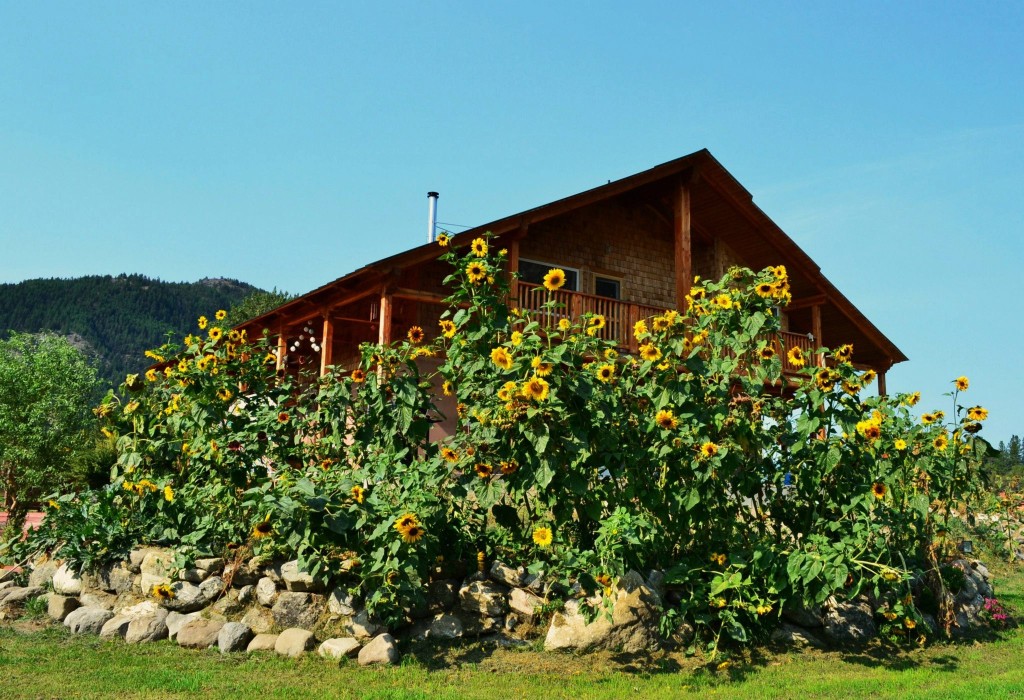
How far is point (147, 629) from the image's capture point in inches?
245

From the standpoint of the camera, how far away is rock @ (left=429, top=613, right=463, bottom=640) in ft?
19.2

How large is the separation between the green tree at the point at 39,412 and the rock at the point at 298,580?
11.5 metres

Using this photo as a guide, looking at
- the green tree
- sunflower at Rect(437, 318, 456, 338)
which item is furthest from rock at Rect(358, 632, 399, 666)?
the green tree

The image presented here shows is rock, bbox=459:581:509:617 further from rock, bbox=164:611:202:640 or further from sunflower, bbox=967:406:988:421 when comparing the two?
sunflower, bbox=967:406:988:421

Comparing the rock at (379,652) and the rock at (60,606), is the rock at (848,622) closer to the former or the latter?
the rock at (379,652)

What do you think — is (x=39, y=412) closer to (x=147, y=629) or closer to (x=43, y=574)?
(x=43, y=574)

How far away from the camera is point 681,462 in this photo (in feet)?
19.0

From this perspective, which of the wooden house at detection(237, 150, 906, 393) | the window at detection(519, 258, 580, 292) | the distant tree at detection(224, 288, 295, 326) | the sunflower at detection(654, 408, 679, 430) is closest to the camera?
the sunflower at detection(654, 408, 679, 430)

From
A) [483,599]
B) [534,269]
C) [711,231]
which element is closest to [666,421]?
[483,599]

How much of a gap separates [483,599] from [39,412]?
602 inches

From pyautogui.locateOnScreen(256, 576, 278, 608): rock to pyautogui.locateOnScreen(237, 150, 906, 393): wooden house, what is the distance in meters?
5.46

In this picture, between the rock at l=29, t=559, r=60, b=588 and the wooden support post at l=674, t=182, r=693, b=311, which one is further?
the wooden support post at l=674, t=182, r=693, b=311

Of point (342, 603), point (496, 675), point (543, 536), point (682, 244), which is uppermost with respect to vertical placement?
point (682, 244)

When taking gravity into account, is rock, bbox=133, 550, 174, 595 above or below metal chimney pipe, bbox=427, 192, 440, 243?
below
